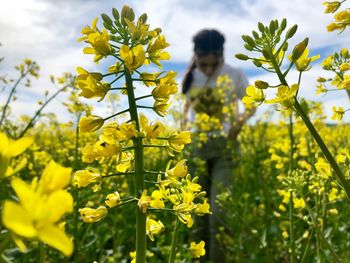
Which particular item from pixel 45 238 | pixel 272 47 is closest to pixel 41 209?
pixel 45 238

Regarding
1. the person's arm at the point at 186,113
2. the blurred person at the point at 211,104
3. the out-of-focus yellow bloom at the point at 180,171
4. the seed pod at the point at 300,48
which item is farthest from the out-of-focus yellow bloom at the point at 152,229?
the person's arm at the point at 186,113

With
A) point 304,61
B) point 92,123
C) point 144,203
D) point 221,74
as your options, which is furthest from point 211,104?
point 144,203

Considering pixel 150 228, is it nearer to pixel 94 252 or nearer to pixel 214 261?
pixel 94 252

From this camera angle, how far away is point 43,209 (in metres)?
0.63

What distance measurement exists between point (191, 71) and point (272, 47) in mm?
4844

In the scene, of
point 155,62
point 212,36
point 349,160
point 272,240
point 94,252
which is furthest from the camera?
point 212,36

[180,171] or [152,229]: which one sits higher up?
[180,171]

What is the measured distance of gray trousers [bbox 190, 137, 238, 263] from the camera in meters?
5.48

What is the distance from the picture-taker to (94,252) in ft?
14.0

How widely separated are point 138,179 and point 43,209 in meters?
0.57

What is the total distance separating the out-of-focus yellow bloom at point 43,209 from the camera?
1.94ft

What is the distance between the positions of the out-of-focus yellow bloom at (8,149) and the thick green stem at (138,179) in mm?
492

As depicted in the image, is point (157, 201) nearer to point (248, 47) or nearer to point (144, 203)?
point (144, 203)

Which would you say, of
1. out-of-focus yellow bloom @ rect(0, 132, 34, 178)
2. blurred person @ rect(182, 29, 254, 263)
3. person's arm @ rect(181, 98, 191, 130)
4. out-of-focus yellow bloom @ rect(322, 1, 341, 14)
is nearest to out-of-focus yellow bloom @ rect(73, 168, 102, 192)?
out-of-focus yellow bloom @ rect(0, 132, 34, 178)
